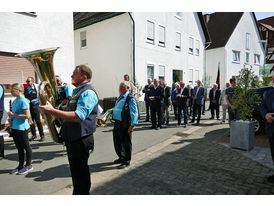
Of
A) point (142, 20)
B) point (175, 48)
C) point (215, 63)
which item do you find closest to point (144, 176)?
point (142, 20)

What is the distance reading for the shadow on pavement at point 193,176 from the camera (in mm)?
3207

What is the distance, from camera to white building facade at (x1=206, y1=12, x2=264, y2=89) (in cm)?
2308

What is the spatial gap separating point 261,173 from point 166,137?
3.26 m

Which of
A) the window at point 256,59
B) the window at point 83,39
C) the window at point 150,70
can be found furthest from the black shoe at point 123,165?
the window at point 256,59

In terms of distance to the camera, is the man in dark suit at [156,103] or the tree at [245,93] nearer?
the tree at [245,93]

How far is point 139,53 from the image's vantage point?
1366 centimetres

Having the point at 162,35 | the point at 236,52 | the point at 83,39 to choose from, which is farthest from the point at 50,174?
the point at 236,52

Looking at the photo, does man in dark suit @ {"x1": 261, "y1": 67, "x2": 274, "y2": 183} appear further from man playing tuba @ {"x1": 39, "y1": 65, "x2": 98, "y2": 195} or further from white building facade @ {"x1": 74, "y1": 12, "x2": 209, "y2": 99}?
white building facade @ {"x1": 74, "y1": 12, "x2": 209, "y2": 99}

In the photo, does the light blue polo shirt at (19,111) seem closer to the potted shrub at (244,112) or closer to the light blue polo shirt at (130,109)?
the light blue polo shirt at (130,109)

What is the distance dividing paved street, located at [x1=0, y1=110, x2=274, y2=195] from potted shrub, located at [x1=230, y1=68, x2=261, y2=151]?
298 millimetres

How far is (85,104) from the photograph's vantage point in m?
2.34

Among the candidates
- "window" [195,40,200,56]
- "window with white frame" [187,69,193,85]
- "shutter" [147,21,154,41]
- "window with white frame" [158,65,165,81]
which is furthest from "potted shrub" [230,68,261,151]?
"window" [195,40,200,56]

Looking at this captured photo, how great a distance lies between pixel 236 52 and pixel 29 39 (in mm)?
24361

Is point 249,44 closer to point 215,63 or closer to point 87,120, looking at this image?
point 215,63
